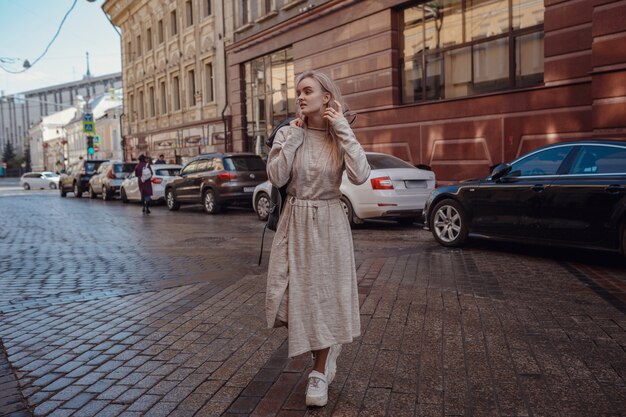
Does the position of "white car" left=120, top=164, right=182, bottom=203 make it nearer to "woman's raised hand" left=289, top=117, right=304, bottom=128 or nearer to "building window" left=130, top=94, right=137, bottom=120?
"woman's raised hand" left=289, top=117, right=304, bottom=128

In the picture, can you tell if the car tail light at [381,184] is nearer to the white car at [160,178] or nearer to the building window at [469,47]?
the building window at [469,47]

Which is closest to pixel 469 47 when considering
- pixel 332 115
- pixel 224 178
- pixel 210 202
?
pixel 224 178

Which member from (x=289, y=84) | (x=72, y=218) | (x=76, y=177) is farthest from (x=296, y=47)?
(x=76, y=177)

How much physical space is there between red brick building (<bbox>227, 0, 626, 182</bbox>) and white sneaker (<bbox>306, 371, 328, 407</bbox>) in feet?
33.1

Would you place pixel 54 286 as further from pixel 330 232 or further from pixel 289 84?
pixel 289 84

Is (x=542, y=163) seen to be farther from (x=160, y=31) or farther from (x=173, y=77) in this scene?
(x=160, y=31)

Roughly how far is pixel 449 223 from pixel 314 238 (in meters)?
6.25

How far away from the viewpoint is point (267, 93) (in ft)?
82.5

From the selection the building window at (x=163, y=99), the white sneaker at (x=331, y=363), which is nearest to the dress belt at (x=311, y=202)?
Answer: the white sneaker at (x=331, y=363)

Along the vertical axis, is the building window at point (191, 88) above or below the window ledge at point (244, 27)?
below

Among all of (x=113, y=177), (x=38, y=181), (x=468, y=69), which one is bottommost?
(x=38, y=181)

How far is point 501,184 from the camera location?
27.3 ft

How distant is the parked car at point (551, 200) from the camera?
702 centimetres

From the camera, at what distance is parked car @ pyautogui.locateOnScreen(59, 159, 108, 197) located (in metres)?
30.1
